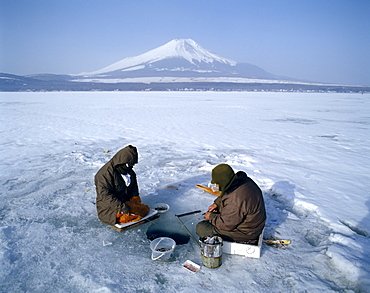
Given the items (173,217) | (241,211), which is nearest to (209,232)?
(241,211)

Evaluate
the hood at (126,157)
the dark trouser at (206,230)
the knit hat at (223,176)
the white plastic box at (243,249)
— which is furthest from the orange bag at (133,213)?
the knit hat at (223,176)

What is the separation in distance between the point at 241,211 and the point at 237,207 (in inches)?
2.9

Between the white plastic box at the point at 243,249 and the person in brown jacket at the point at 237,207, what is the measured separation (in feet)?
0.21

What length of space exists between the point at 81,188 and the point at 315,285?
4.60 meters

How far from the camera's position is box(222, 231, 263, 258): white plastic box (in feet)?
11.1

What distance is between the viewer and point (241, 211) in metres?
3.26

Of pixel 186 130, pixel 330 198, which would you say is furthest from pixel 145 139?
pixel 330 198

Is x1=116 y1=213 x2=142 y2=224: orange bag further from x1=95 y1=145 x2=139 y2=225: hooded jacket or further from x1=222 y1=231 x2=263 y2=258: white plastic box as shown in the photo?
x1=222 y1=231 x2=263 y2=258: white plastic box

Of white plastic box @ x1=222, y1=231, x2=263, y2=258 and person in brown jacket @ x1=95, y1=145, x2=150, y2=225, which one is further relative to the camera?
person in brown jacket @ x1=95, y1=145, x2=150, y2=225

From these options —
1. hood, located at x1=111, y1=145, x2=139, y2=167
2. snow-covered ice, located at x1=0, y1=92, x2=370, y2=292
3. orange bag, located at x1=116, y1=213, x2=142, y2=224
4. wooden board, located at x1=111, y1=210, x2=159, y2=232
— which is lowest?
snow-covered ice, located at x1=0, y1=92, x2=370, y2=292

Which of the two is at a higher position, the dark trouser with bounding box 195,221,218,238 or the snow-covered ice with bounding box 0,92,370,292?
the dark trouser with bounding box 195,221,218,238

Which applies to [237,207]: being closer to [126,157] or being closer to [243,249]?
[243,249]

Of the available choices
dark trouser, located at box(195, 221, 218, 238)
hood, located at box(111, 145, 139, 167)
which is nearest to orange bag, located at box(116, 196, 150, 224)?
hood, located at box(111, 145, 139, 167)

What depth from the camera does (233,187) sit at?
3266mm
